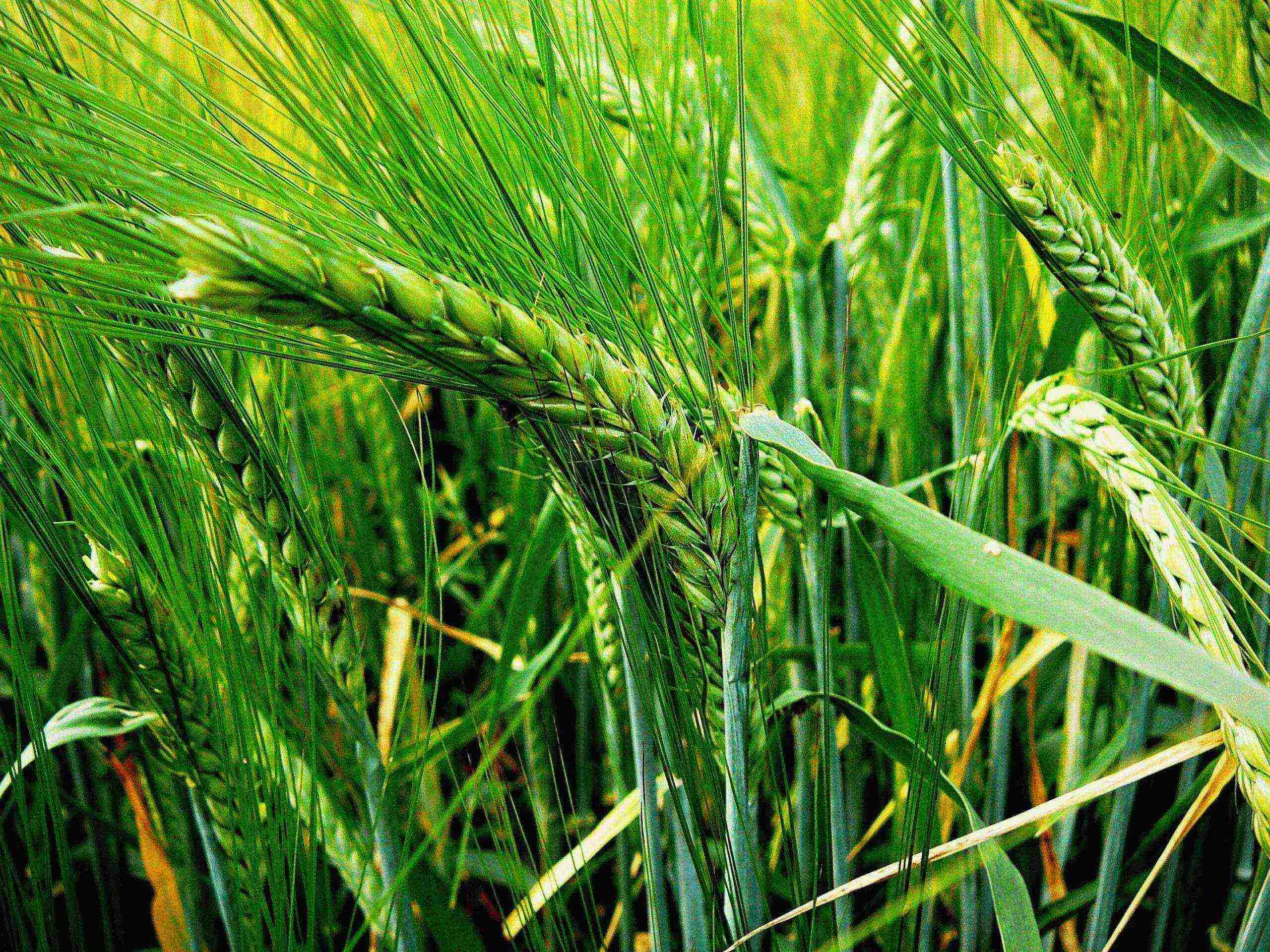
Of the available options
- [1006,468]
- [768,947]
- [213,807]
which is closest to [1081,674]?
[1006,468]

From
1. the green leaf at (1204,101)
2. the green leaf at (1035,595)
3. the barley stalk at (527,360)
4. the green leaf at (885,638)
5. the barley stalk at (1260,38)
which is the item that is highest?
the barley stalk at (1260,38)

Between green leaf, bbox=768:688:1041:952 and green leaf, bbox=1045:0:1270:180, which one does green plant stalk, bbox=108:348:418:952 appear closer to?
green leaf, bbox=768:688:1041:952

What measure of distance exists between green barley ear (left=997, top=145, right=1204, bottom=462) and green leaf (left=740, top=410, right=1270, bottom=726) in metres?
0.19

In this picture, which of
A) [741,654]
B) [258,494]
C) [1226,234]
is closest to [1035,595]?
[741,654]

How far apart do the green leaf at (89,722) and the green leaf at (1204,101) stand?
0.59 metres

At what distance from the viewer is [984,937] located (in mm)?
606

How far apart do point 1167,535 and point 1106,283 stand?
137 mm

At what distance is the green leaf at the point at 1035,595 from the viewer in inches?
8.6

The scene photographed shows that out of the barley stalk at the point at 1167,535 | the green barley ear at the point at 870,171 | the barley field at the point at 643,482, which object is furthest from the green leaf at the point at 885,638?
the green barley ear at the point at 870,171

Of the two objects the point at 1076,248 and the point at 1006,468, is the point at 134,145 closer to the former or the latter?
the point at 1076,248

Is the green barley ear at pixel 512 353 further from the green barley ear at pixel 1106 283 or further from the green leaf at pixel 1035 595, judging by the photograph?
the green barley ear at pixel 1106 283

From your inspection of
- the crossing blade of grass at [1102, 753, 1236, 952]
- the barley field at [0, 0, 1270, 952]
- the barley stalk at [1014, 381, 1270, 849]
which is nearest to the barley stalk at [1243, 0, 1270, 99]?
the barley field at [0, 0, 1270, 952]

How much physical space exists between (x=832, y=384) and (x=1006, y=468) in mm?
265

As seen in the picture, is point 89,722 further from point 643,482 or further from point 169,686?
point 643,482
